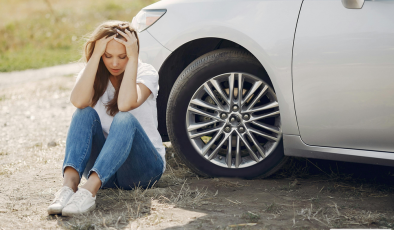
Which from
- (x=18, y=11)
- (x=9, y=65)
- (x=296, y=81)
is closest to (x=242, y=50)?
(x=296, y=81)

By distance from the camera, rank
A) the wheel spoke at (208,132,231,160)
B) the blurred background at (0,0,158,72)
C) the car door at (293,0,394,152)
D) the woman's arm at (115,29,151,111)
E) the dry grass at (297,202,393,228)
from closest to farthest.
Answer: the dry grass at (297,202,393,228) → the car door at (293,0,394,152) → the woman's arm at (115,29,151,111) → the wheel spoke at (208,132,231,160) → the blurred background at (0,0,158,72)

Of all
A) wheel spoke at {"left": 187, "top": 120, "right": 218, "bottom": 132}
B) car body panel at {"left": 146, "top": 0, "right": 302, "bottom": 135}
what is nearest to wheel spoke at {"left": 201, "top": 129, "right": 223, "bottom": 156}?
wheel spoke at {"left": 187, "top": 120, "right": 218, "bottom": 132}

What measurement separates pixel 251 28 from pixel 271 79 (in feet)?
1.16

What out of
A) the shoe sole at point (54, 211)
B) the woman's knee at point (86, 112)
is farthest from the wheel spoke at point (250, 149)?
the shoe sole at point (54, 211)

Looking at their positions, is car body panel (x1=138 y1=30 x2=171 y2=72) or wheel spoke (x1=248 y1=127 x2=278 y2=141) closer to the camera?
wheel spoke (x1=248 y1=127 x2=278 y2=141)

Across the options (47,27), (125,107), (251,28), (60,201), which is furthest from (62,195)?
(47,27)

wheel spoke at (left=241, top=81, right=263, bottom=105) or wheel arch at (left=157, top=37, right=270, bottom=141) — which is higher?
wheel arch at (left=157, top=37, right=270, bottom=141)

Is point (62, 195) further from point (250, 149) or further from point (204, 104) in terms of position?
point (250, 149)

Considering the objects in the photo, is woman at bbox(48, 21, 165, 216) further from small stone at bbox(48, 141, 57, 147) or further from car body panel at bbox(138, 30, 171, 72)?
small stone at bbox(48, 141, 57, 147)

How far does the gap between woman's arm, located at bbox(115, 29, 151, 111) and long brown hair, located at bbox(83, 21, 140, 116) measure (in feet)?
0.21

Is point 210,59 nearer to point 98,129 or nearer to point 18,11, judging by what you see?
point 98,129

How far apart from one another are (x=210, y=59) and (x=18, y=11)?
1804cm

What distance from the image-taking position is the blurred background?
1206cm

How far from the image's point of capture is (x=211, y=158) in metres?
2.98
